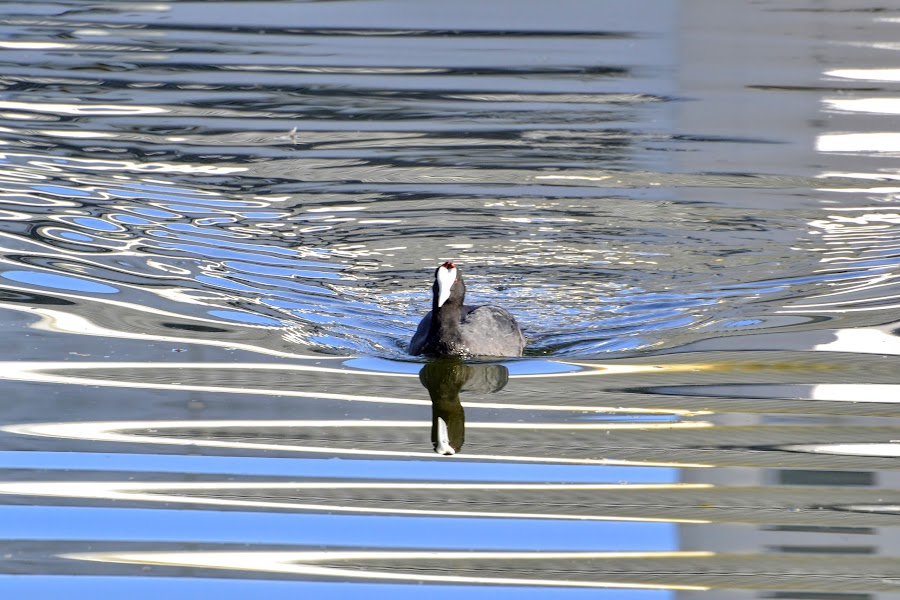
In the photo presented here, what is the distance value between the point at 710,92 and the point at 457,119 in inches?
120

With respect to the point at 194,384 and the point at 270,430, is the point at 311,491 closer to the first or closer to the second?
the point at 270,430

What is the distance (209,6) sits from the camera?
20.8 meters

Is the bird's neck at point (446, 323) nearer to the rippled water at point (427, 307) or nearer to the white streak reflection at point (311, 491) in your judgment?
the rippled water at point (427, 307)

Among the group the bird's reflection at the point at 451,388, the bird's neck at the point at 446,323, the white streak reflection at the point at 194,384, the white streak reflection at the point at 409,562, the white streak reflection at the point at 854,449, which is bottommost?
the white streak reflection at the point at 409,562

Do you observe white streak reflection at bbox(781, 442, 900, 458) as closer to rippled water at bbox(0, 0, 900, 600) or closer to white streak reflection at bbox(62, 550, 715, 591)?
rippled water at bbox(0, 0, 900, 600)

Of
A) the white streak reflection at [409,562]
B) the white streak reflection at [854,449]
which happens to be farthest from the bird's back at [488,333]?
the white streak reflection at [409,562]

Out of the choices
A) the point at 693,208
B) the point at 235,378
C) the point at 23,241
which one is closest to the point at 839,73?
the point at 693,208

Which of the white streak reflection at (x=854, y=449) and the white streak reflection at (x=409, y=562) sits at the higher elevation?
the white streak reflection at (x=854, y=449)

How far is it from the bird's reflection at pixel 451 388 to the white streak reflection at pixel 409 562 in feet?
4.09

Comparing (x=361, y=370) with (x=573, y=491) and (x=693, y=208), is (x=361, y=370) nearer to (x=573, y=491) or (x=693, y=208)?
(x=573, y=491)

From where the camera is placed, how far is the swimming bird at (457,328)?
8.43 metres

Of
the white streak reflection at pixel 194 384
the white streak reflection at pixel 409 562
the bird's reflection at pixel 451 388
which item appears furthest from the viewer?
the white streak reflection at pixel 194 384

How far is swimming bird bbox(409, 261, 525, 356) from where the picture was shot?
8.43 meters

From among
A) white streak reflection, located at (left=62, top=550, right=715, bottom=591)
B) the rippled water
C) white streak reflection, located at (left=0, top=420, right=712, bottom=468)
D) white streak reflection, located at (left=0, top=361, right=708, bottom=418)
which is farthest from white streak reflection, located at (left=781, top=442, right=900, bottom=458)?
white streak reflection, located at (left=62, top=550, right=715, bottom=591)
